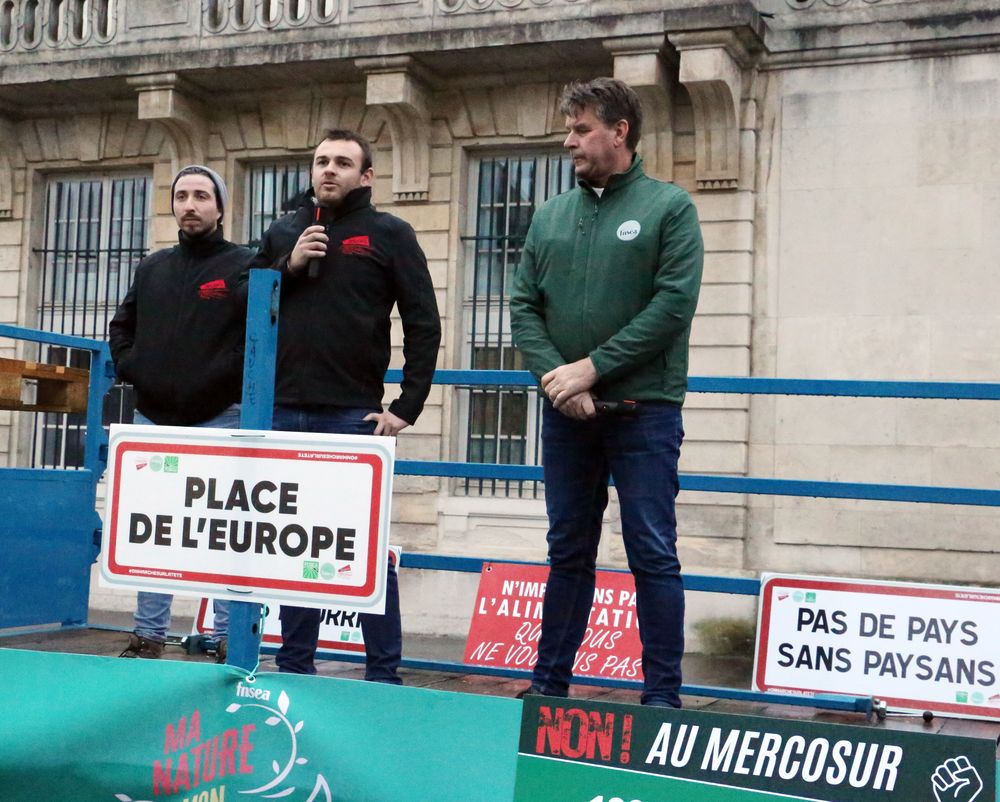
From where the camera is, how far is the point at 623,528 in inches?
167

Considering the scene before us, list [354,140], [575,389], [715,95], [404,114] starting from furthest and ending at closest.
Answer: [404,114] < [715,95] < [354,140] < [575,389]

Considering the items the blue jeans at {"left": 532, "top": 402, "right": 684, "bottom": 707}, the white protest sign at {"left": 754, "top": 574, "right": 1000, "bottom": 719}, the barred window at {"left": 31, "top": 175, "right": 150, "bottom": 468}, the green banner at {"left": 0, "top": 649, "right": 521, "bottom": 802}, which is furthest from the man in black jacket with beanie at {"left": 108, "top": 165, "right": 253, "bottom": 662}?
the barred window at {"left": 31, "top": 175, "right": 150, "bottom": 468}

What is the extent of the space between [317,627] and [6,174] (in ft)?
34.6

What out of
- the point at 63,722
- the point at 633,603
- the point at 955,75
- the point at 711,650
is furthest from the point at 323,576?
the point at 955,75

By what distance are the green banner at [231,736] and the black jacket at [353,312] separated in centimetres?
135

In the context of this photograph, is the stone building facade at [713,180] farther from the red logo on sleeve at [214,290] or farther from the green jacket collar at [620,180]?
the green jacket collar at [620,180]

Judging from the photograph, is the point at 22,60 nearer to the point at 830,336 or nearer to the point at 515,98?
the point at 515,98

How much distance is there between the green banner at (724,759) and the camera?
269 cm

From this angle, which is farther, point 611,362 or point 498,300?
point 498,300

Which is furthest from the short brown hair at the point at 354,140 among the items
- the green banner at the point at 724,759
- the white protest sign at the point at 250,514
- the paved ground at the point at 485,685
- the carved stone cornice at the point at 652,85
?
the carved stone cornice at the point at 652,85

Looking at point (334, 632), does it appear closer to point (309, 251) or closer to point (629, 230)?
point (309, 251)

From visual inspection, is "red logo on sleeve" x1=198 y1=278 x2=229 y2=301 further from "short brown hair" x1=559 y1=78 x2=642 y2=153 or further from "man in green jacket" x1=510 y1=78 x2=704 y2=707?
"short brown hair" x1=559 y1=78 x2=642 y2=153

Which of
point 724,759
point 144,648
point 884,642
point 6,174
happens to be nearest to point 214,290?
point 144,648

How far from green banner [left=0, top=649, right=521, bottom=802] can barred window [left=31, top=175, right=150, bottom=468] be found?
33.2ft
